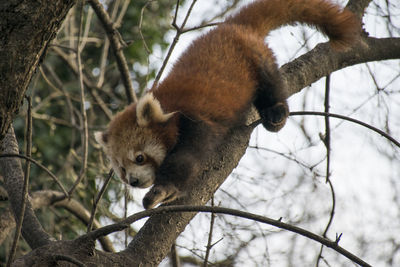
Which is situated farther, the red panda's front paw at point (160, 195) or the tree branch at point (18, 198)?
the red panda's front paw at point (160, 195)

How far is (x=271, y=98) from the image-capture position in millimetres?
3398

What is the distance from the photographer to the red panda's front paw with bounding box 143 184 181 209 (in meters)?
2.69

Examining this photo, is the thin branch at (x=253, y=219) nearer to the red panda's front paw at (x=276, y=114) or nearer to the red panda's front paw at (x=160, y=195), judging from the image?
the red panda's front paw at (x=160, y=195)

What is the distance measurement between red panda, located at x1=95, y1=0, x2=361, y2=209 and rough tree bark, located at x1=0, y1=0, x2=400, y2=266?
0.45 feet

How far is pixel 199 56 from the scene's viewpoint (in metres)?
3.26

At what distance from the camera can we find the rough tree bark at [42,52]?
1449 mm

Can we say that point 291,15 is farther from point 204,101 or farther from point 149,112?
point 149,112

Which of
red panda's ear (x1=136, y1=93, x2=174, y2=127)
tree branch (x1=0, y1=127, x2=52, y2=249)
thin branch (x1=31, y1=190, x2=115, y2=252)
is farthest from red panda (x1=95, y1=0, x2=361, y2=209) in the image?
tree branch (x1=0, y1=127, x2=52, y2=249)

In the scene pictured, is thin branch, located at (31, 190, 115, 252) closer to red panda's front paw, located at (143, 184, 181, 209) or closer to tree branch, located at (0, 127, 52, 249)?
red panda's front paw, located at (143, 184, 181, 209)

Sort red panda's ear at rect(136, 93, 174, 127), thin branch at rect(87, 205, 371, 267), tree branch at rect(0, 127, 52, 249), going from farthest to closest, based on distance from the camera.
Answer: red panda's ear at rect(136, 93, 174, 127) < tree branch at rect(0, 127, 52, 249) < thin branch at rect(87, 205, 371, 267)

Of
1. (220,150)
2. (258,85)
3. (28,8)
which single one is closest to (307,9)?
(258,85)

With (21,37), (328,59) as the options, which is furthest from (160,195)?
(328,59)

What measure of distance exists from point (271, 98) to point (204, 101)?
646mm

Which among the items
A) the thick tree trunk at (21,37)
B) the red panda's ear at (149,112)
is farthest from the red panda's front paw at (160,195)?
the thick tree trunk at (21,37)
